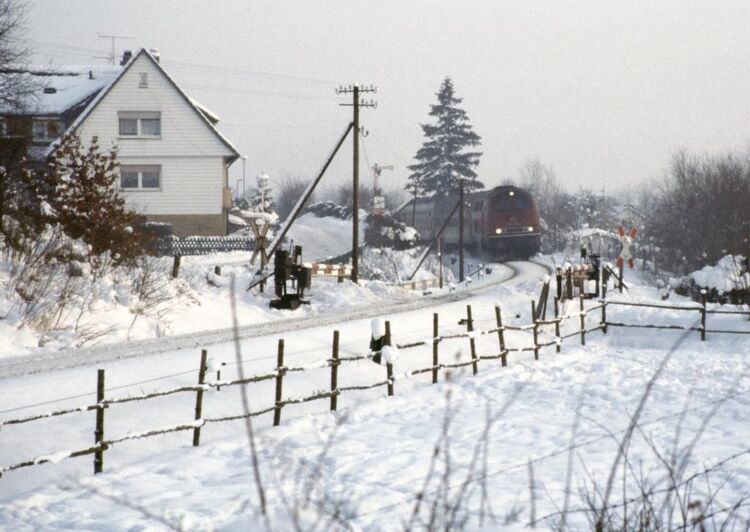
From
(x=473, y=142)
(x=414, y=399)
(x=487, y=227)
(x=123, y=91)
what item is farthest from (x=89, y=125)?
(x=473, y=142)

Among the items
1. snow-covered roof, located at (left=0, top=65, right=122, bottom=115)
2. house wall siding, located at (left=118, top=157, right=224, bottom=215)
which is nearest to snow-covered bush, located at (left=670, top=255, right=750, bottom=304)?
house wall siding, located at (left=118, top=157, right=224, bottom=215)

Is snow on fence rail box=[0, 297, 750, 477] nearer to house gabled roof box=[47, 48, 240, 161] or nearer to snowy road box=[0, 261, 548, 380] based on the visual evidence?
snowy road box=[0, 261, 548, 380]

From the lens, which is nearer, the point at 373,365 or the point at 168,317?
the point at 373,365

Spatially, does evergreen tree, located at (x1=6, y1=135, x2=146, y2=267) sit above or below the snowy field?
above

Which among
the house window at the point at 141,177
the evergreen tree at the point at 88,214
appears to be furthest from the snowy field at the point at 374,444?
the house window at the point at 141,177

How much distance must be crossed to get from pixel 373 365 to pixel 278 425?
15.0 feet

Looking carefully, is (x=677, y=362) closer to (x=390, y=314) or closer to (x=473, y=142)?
(x=390, y=314)

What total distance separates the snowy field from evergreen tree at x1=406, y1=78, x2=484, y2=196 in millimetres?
57059

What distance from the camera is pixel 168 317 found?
19.5 meters

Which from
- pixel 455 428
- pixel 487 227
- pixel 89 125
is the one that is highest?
pixel 89 125

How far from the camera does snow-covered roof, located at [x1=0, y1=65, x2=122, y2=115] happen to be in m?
42.4

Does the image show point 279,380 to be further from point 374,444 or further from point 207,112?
point 207,112

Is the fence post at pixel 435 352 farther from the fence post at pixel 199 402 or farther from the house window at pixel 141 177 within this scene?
the house window at pixel 141 177

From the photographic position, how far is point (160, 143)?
40.9 m
